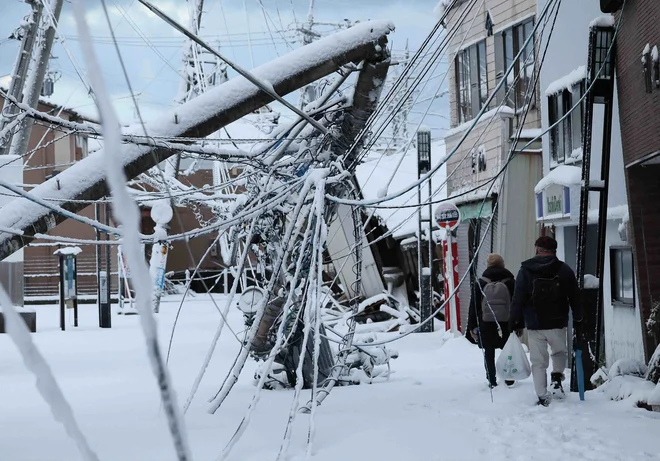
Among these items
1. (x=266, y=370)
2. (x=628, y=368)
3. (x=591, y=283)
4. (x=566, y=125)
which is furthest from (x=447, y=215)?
(x=266, y=370)

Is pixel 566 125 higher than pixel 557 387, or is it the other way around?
pixel 566 125

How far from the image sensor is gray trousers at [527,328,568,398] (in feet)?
32.0

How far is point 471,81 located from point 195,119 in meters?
13.2

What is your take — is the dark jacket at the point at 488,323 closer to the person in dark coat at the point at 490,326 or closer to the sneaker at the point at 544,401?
the person in dark coat at the point at 490,326

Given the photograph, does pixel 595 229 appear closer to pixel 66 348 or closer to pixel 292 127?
pixel 292 127

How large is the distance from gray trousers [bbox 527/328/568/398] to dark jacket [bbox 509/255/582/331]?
88 millimetres

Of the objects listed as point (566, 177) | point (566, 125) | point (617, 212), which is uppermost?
point (566, 125)

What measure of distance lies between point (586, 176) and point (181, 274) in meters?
41.5

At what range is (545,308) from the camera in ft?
32.4

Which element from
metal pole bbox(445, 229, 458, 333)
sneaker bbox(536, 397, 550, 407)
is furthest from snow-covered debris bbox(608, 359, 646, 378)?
metal pole bbox(445, 229, 458, 333)

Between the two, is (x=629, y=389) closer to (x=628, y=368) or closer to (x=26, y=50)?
(x=628, y=368)

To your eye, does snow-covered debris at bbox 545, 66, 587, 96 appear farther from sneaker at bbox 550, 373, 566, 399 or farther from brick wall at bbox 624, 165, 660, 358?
sneaker at bbox 550, 373, 566, 399

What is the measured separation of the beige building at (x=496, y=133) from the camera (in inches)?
702

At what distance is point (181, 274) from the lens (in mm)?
50750
